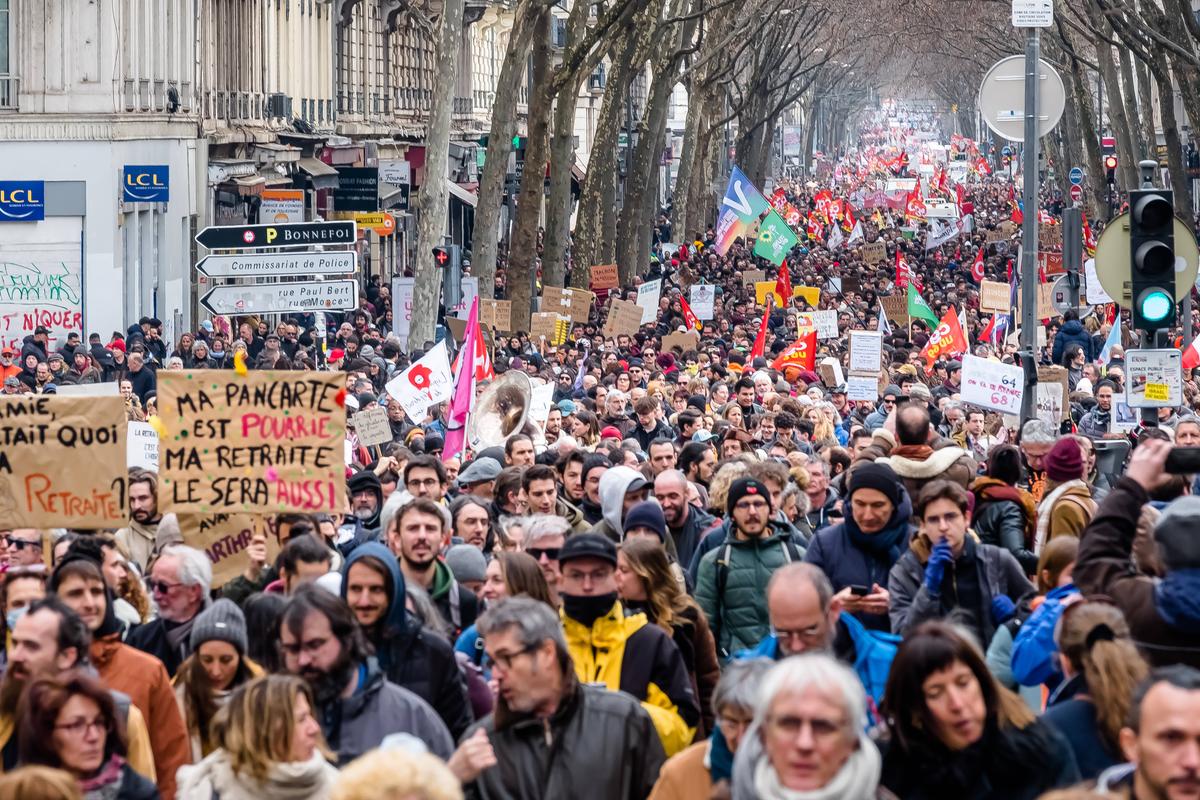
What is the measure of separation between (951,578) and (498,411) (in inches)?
341

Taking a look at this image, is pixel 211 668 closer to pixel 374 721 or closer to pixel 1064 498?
pixel 374 721

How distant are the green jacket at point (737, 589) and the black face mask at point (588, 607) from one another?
151 centimetres

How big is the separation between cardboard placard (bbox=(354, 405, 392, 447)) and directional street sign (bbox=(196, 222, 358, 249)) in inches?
113

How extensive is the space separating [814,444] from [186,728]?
951 centimetres

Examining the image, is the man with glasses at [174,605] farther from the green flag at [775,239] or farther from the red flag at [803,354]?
the green flag at [775,239]

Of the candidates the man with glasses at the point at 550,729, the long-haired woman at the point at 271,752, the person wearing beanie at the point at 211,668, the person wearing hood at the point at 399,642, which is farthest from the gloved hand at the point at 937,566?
the long-haired woman at the point at 271,752

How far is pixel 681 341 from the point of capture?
91.4 ft

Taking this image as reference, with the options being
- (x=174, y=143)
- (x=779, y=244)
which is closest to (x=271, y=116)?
(x=174, y=143)

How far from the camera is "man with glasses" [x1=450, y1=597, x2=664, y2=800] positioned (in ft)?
19.2

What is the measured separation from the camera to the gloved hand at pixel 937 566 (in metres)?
7.73

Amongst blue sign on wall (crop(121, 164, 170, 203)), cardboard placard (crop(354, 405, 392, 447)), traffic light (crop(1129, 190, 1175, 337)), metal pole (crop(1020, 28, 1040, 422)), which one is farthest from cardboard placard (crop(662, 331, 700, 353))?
traffic light (crop(1129, 190, 1175, 337))

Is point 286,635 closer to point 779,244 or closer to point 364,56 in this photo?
point 779,244

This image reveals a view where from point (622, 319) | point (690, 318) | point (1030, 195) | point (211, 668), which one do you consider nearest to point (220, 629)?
point (211, 668)

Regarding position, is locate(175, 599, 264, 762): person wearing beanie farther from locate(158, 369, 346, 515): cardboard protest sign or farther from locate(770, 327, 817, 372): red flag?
locate(770, 327, 817, 372): red flag
